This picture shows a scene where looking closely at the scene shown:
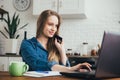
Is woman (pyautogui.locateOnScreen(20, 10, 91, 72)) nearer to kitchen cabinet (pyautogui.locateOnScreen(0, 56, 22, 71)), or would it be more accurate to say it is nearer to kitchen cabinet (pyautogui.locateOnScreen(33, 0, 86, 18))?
kitchen cabinet (pyautogui.locateOnScreen(33, 0, 86, 18))

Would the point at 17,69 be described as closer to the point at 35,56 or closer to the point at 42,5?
the point at 35,56

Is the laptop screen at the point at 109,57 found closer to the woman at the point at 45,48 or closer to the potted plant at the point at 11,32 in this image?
the woman at the point at 45,48

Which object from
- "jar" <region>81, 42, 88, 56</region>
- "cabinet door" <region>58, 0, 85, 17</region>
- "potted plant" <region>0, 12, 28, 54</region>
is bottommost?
"jar" <region>81, 42, 88, 56</region>

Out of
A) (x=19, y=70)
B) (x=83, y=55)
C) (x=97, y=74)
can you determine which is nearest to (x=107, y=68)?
(x=97, y=74)

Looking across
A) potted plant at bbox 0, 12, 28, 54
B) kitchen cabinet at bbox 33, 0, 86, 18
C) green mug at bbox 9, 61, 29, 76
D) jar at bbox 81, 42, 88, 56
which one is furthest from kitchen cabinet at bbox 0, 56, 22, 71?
green mug at bbox 9, 61, 29, 76

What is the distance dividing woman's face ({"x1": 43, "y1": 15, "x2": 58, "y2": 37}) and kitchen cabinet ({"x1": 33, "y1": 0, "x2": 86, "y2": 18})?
6.03 ft

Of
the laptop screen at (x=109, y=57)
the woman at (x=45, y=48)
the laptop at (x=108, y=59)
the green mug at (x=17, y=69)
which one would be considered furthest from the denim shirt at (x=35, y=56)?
the laptop screen at (x=109, y=57)

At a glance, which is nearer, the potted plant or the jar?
the jar

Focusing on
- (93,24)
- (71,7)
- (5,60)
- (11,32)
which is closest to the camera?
(71,7)

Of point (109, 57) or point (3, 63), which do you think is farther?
point (3, 63)

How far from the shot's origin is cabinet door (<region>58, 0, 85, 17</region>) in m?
3.88

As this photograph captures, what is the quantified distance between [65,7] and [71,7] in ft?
0.35

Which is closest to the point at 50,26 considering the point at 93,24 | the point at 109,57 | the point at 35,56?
the point at 35,56

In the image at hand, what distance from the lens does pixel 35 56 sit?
182 cm
